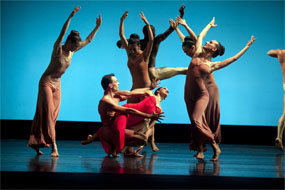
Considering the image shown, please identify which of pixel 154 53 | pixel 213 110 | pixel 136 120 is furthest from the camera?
pixel 154 53

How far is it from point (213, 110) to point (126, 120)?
94cm

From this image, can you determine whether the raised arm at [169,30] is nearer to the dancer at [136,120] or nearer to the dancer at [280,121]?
the dancer at [136,120]

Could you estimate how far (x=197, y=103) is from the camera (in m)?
4.22

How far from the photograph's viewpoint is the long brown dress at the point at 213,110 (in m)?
4.50

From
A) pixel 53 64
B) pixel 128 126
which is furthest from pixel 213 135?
pixel 53 64

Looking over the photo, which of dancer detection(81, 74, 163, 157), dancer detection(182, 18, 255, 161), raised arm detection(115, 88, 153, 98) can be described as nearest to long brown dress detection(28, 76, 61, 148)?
dancer detection(81, 74, 163, 157)

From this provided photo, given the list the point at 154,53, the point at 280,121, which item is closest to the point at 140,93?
the point at 154,53

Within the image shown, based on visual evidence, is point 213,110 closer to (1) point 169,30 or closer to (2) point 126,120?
(2) point 126,120

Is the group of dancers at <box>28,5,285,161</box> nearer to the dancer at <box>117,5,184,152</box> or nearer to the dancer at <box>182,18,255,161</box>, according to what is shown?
the dancer at <box>182,18,255,161</box>

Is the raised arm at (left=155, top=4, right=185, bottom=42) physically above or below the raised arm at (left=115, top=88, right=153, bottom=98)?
above

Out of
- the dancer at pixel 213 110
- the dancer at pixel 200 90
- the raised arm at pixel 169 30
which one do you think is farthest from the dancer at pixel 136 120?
the raised arm at pixel 169 30

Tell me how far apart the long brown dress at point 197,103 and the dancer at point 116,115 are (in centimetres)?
36

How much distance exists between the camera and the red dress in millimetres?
4184

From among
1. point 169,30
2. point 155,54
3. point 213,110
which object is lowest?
point 213,110
